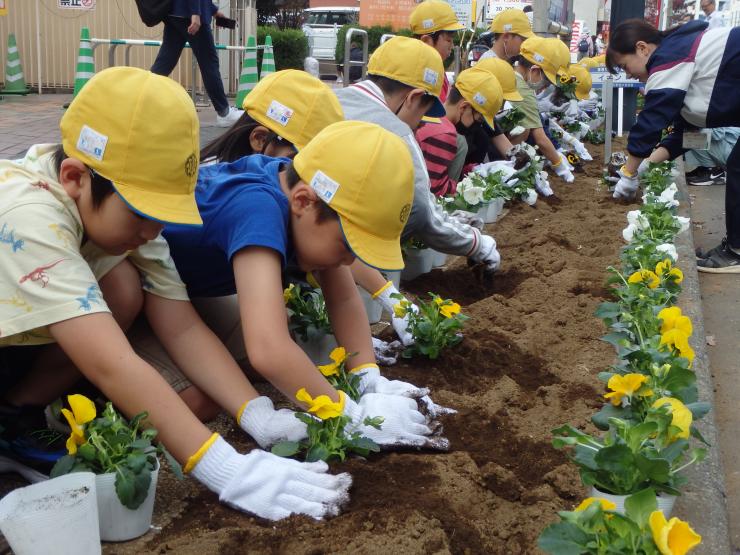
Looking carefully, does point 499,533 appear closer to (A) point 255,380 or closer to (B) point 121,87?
(A) point 255,380

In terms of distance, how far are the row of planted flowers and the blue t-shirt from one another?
0.89 metres

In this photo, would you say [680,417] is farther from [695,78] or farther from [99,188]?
[695,78]

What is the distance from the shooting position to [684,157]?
26.4ft

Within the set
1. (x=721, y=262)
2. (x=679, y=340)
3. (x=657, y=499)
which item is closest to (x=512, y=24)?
(x=721, y=262)

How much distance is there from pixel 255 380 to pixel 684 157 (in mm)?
6177

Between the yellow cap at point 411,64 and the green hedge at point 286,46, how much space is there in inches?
500

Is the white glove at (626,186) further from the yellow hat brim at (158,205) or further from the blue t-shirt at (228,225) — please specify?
the yellow hat brim at (158,205)

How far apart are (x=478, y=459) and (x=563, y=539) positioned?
81 centimetres

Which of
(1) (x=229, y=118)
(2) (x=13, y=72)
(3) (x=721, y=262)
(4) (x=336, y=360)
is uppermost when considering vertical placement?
Answer: (2) (x=13, y=72)

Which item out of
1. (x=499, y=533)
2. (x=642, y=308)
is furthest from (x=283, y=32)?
(x=499, y=533)

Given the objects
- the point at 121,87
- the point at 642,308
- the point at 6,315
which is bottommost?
the point at 642,308

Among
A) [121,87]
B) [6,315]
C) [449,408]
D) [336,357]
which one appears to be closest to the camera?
[6,315]

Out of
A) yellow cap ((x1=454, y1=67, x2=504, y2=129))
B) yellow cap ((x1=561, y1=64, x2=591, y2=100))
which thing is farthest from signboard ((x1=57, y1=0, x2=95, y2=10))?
yellow cap ((x1=454, y1=67, x2=504, y2=129))

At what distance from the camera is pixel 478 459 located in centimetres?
243
